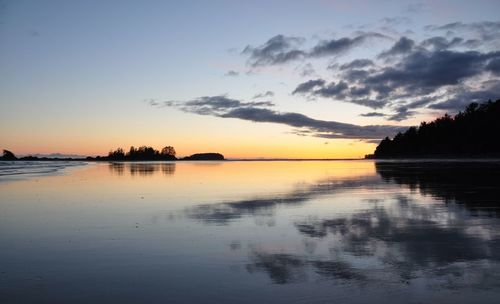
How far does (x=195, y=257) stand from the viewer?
9.32 meters

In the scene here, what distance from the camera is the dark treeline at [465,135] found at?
131m

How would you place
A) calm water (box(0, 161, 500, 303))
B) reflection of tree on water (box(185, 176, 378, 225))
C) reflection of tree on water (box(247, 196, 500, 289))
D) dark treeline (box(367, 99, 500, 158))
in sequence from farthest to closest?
dark treeline (box(367, 99, 500, 158)) < reflection of tree on water (box(185, 176, 378, 225)) < reflection of tree on water (box(247, 196, 500, 289)) < calm water (box(0, 161, 500, 303))

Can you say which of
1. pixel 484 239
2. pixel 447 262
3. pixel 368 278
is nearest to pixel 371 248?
pixel 447 262

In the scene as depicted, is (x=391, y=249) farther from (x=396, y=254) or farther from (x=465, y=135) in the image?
(x=465, y=135)

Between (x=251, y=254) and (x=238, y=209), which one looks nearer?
(x=251, y=254)

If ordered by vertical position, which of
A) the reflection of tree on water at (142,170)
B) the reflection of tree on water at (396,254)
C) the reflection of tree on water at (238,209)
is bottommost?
the reflection of tree on water at (396,254)

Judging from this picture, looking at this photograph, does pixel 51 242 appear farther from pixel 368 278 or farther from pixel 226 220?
pixel 368 278

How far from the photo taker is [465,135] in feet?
473

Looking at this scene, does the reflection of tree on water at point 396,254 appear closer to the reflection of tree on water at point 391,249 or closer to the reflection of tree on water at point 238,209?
the reflection of tree on water at point 391,249

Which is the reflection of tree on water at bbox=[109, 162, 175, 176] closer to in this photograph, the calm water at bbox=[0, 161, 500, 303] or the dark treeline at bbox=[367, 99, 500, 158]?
the calm water at bbox=[0, 161, 500, 303]

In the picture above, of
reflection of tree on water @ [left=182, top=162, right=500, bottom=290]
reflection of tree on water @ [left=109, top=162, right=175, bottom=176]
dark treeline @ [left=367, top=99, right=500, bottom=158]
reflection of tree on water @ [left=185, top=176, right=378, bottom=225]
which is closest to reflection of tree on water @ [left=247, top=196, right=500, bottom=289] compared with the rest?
reflection of tree on water @ [left=182, top=162, right=500, bottom=290]

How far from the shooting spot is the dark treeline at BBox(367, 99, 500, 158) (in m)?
131

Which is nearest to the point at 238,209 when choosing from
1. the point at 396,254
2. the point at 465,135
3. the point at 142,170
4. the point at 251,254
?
the point at 251,254

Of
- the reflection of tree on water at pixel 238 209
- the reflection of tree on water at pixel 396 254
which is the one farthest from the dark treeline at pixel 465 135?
the reflection of tree on water at pixel 396 254
